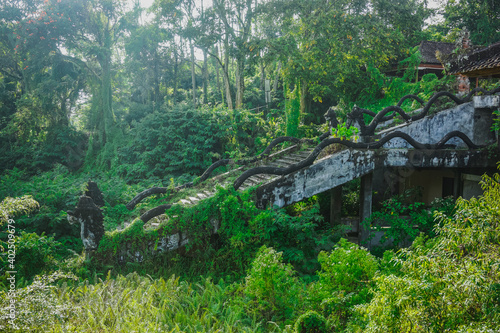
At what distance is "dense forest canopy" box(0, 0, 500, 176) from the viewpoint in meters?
15.0

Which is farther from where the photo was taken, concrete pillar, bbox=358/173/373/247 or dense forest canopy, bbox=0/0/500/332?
concrete pillar, bbox=358/173/373/247

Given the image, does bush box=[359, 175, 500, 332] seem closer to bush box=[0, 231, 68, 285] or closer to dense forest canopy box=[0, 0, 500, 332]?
dense forest canopy box=[0, 0, 500, 332]

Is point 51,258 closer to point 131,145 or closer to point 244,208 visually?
point 244,208

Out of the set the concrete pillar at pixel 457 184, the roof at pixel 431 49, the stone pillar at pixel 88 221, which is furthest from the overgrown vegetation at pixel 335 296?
the roof at pixel 431 49

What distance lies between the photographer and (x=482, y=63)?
9.52 metres

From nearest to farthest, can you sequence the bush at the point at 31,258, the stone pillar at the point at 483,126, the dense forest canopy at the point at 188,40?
the bush at the point at 31,258
the stone pillar at the point at 483,126
the dense forest canopy at the point at 188,40

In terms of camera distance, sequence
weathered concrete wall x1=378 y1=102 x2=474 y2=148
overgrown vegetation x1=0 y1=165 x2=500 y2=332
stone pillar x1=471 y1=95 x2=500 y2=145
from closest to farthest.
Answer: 1. overgrown vegetation x1=0 y1=165 x2=500 y2=332
2. stone pillar x1=471 y1=95 x2=500 y2=145
3. weathered concrete wall x1=378 y1=102 x2=474 y2=148

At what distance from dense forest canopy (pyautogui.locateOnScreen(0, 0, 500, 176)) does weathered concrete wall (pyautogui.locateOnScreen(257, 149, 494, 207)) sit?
6624 mm

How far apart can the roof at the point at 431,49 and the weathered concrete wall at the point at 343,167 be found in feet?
32.4

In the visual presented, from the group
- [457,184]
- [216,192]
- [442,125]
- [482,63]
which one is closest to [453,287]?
[216,192]

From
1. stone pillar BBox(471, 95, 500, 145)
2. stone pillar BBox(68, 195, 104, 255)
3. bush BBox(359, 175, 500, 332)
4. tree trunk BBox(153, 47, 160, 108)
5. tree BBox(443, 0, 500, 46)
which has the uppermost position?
tree BBox(443, 0, 500, 46)

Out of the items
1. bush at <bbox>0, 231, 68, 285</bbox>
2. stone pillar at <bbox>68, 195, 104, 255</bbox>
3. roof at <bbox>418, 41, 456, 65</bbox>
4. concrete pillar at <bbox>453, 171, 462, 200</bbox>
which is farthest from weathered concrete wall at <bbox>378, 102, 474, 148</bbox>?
bush at <bbox>0, 231, 68, 285</bbox>

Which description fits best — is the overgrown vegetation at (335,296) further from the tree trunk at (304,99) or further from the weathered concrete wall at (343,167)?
the tree trunk at (304,99)

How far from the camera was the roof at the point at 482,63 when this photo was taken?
9.20 meters
